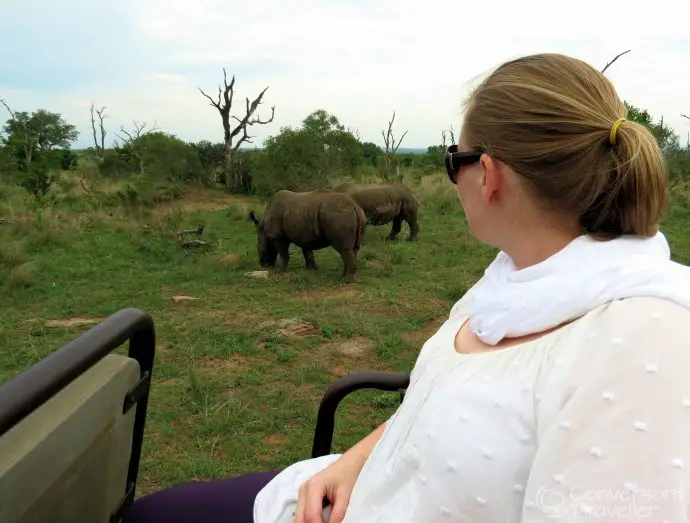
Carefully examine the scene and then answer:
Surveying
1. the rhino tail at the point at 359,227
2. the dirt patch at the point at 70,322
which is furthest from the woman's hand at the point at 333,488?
the rhino tail at the point at 359,227

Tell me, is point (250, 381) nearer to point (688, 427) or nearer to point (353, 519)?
point (353, 519)

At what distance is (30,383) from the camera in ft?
3.10

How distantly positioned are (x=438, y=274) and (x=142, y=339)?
21.1 feet

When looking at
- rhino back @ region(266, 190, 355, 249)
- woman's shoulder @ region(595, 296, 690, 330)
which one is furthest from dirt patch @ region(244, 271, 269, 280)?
woman's shoulder @ region(595, 296, 690, 330)

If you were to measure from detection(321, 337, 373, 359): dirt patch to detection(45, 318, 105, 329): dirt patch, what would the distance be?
224 centimetres

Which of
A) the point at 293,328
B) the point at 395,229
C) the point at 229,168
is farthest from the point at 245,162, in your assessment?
the point at 293,328

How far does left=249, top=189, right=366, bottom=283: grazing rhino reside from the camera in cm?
753

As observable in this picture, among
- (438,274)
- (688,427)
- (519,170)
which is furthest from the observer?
(438,274)

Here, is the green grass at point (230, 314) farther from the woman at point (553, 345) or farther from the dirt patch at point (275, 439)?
the woman at point (553, 345)

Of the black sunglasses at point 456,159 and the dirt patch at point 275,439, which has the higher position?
the black sunglasses at point 456,159

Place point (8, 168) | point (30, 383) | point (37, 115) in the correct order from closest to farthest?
point (30, 383)
point (8, 168)
point (37, 115)

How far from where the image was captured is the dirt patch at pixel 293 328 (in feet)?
17.0

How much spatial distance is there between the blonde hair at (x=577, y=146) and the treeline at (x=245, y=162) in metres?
14.0

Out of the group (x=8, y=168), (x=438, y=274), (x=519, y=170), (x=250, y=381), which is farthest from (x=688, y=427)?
(x=8, y=168)
